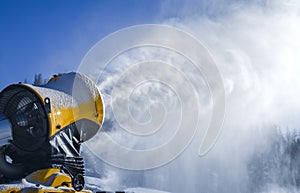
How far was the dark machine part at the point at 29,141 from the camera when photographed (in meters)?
7.86

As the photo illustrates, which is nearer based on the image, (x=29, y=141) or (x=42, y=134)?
(x=42, y=134)

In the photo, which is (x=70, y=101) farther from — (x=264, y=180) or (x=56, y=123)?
(x=264, y=180)

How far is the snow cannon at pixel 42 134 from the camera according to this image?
778 cm

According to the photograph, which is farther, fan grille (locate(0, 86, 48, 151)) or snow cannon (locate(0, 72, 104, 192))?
fan grille (locate(0, 86, 48, 151))

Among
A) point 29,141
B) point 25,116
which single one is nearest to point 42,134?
point 29,141

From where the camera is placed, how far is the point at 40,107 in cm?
789

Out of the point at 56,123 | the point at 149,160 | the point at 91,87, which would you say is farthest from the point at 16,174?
the point at 149,160

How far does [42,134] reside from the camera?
7848mm

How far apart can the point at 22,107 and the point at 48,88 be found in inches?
27.2

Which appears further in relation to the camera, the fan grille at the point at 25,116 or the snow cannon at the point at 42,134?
the fan grille at the point at 25,116

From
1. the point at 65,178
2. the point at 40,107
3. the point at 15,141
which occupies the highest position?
the point at 40,107

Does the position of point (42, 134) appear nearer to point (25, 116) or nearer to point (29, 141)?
point (29, 141)

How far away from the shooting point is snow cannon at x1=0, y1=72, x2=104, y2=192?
25.5 ft

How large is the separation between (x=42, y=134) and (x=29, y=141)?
427 millimetres
